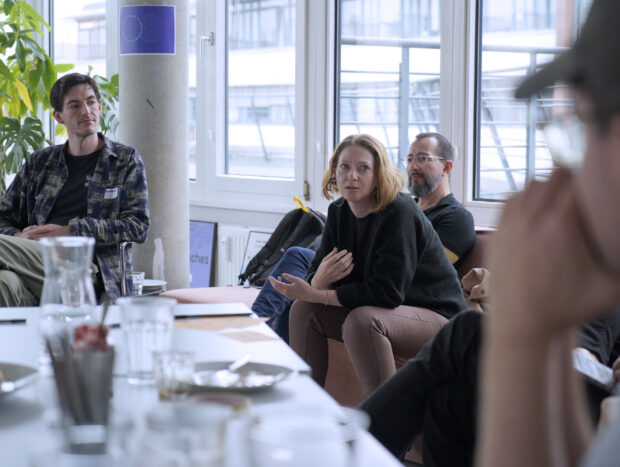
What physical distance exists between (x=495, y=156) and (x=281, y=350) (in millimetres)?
→ 3135

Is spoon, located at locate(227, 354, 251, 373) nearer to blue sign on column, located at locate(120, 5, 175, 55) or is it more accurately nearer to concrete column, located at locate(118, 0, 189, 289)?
concrete column, located at locate(118, 0, 189, 289)

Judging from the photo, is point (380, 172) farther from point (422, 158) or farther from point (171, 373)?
point (171, 373)

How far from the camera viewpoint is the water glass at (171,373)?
1.13 meters

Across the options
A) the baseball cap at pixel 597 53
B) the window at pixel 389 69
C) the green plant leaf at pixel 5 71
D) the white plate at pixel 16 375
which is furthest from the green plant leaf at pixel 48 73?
the baseball cap at pixel 597 53

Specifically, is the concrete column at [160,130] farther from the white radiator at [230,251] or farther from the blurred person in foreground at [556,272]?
the blurred person in foreground at [556,272]

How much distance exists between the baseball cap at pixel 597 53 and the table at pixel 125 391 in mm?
494

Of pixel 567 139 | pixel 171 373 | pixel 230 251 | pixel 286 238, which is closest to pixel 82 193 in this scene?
pixel 286 238

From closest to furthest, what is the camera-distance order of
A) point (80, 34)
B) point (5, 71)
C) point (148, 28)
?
point (148, 28), point (5, 71), point (80, 34)

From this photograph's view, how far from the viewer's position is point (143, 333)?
124 centimetres

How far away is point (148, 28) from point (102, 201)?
1563 mm

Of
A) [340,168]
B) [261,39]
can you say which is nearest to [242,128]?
[261,39]

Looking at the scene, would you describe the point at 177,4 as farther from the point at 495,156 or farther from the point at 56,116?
the point at 495,156

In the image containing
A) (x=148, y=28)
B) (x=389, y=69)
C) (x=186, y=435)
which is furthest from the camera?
(x=389, y=69)

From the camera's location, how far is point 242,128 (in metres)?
5.84
